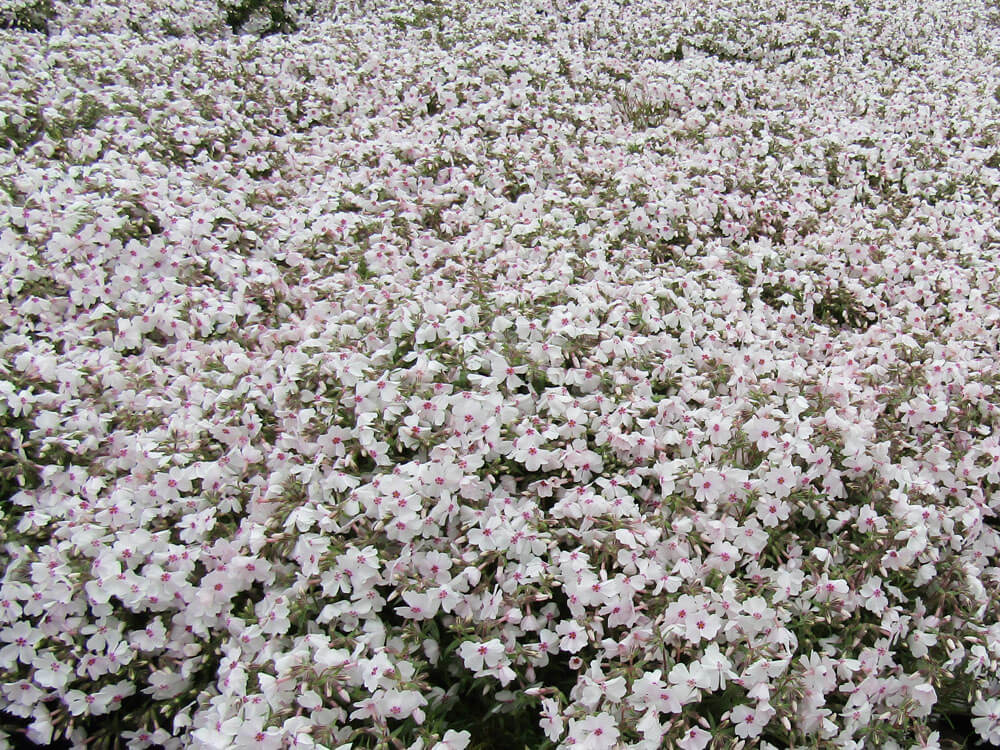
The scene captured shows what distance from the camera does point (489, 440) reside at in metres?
3.72

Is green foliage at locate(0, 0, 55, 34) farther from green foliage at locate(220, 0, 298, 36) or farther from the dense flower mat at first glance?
the dense flower mat

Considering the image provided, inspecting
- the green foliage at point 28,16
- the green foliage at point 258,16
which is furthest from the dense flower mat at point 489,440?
the green foliage at point 258,16

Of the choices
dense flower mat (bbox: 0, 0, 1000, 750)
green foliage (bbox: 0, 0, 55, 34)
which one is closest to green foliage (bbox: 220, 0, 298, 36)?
green foliage (bbox: 0, 0, 55, 34)

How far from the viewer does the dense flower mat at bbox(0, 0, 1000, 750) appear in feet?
10.2

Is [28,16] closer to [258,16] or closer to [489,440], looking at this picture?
[258,16]

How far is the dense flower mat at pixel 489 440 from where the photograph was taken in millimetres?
3119

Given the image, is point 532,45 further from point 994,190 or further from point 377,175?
point 994,190

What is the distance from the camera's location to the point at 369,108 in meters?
7.90

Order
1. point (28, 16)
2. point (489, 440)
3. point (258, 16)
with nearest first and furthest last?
point (489, 440) < point (28, 16) < point (258, 16)

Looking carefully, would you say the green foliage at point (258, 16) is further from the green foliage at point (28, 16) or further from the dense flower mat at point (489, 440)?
the dense flower mat at point (489, 440)

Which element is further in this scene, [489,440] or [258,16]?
[258,16]

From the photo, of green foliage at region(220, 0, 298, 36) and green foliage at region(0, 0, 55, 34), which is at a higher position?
green foliage at region(220, 0, 298, 36)

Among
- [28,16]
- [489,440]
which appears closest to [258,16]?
[28,16]

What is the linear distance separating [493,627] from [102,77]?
7.91 meters
